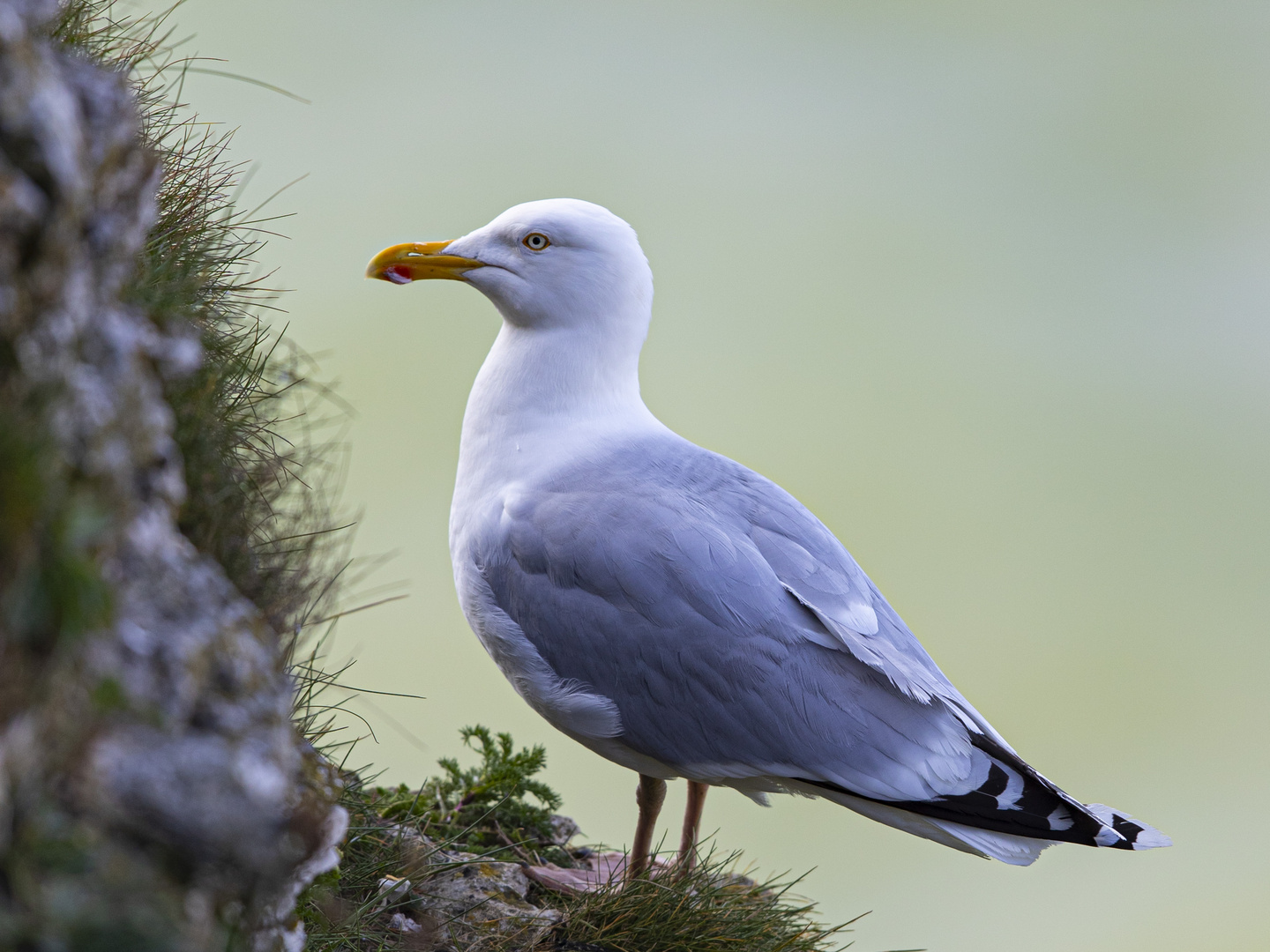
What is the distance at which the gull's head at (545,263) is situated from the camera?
3.65 meters

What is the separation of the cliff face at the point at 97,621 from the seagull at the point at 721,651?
142cm

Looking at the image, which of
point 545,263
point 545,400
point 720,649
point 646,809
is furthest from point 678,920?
point 545,263

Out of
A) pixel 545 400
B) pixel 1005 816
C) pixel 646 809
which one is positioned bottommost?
pixel 646 809

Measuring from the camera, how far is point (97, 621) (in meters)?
1.48

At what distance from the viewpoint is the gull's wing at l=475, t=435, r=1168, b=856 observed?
303cm

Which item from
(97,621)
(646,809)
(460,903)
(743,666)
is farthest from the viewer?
(646,809)

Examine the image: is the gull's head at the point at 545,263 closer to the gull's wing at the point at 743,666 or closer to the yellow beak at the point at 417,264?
the yellow beak at the point at 417,264

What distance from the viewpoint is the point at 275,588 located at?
8.17 ft

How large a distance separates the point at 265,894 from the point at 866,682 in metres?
1.82

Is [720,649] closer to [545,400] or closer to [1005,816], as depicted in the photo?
[1005,816]

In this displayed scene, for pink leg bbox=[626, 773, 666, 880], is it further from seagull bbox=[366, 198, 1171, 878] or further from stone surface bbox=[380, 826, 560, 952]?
stone surface bbox=[380, 826, 560, 952]

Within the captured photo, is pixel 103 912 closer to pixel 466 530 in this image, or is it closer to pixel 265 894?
pixel 265 894

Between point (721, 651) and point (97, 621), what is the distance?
1866 millimetres

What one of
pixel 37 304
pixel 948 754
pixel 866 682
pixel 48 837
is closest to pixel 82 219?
pixel 37 304
